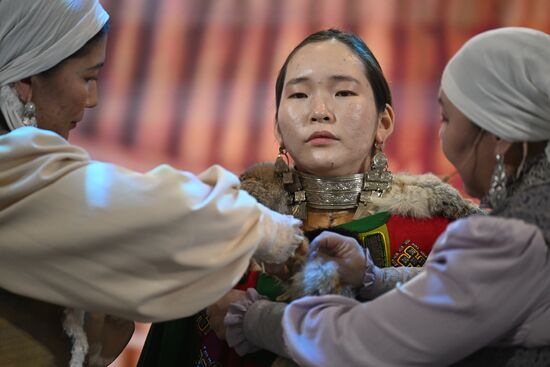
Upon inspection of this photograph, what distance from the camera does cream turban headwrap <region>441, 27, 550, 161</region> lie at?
1497 millimetres

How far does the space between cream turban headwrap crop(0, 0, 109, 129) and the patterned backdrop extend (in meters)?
1.84

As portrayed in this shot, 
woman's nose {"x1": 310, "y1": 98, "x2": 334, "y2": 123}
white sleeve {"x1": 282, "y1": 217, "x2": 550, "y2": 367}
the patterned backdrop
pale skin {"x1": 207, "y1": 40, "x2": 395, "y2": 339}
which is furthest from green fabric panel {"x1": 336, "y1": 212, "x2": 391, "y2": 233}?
the patterned backdrop

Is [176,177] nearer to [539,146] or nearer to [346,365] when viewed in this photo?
[346,365]

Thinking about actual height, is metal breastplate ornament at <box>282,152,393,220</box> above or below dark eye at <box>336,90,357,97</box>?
below

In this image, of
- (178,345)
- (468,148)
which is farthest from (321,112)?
(178,345)

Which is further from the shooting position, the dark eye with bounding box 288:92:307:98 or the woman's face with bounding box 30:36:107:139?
the dark eye with bounding box 288:92:307:98

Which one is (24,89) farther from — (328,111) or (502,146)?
(502,146)

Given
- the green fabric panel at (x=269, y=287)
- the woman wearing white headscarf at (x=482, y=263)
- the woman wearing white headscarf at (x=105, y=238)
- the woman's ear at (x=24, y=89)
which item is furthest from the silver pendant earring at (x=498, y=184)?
the woman's ear at (x=24, y=89)

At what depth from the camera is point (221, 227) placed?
1.63 m

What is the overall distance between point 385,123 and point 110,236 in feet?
3.12

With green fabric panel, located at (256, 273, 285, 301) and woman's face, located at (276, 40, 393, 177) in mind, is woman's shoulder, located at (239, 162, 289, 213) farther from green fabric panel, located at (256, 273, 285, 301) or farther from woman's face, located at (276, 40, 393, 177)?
green fabric panel, located at (256, 273, 285, 301)

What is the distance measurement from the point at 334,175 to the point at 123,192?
713 mm

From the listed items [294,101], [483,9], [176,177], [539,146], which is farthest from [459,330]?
[483,9]

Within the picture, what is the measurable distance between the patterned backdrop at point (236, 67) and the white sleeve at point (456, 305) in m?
2.15
